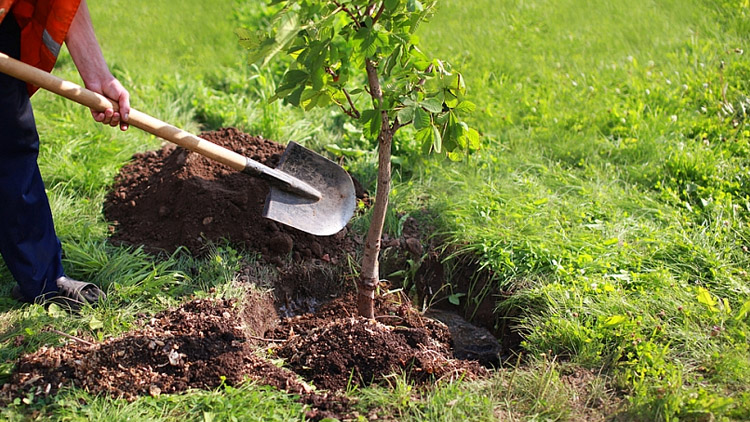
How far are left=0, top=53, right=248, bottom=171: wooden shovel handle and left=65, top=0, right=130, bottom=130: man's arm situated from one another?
4cm

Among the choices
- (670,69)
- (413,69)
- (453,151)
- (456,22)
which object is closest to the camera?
(413,69)

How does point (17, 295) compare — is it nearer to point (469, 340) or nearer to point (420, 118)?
point (420, 118)

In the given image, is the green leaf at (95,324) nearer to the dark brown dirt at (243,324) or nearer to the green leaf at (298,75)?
the dark brown dirt at (243,324)

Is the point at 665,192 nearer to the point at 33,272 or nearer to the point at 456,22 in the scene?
the point at 456,22

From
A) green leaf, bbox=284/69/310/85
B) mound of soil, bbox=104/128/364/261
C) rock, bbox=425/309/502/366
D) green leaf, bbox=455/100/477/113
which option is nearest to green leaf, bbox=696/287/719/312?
rock, bbox=425/309/502/366

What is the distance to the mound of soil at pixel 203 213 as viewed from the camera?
3666 millimetres

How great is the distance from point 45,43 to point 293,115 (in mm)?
2152

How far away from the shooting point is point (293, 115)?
16.0ft

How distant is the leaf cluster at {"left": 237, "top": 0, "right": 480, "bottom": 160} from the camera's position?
8.39ft

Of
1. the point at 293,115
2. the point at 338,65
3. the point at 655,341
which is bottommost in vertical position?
the point at 655,341

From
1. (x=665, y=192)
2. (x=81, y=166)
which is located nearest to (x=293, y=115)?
(x=81, y=166)

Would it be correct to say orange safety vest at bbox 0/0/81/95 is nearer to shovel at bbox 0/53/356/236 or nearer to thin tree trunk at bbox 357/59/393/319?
shovel at bbox 0/53/356/236

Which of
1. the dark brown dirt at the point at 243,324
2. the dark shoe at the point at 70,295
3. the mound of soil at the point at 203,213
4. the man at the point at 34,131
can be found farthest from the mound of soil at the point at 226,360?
the mound of soil at the point at 203,213

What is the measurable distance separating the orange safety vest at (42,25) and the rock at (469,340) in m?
2.31
